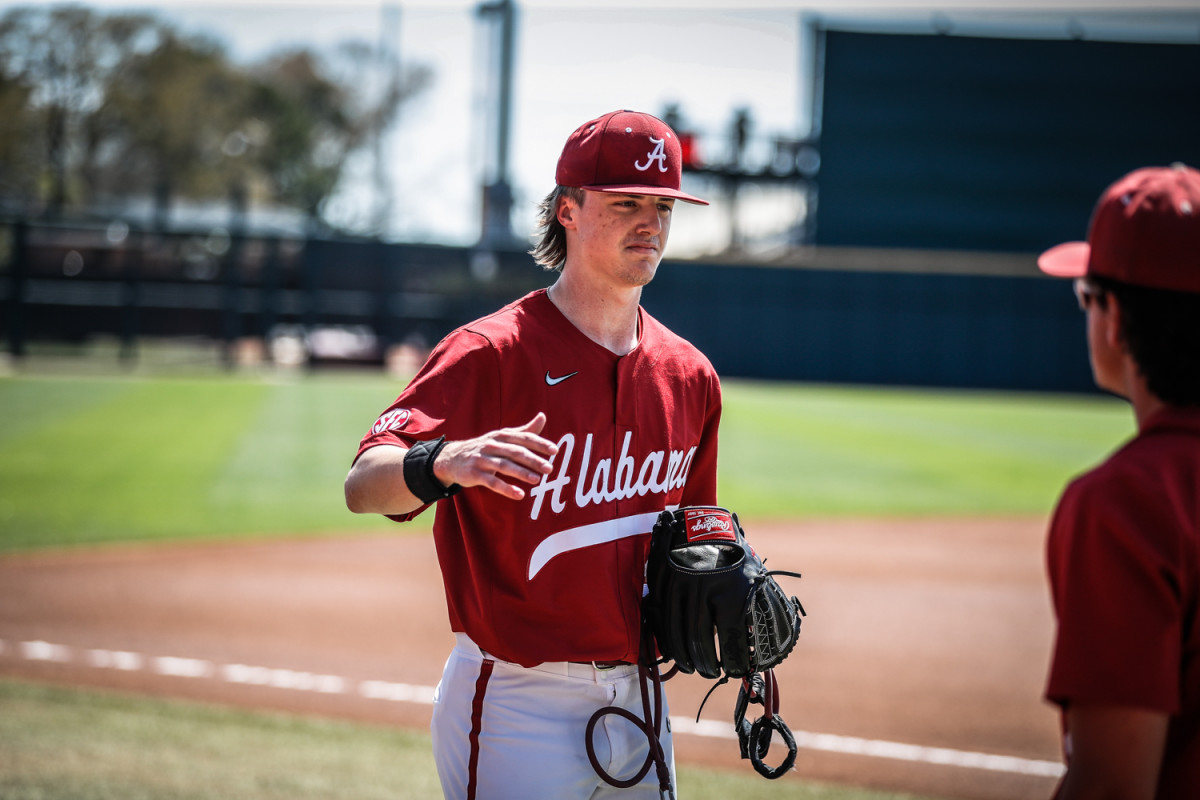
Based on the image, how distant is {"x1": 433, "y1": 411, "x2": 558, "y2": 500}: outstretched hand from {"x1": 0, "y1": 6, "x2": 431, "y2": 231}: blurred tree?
Answer: 43.3 m

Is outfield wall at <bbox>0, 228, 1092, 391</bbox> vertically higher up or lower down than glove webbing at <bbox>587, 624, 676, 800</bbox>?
lower down

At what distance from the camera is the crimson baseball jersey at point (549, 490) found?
230 cm

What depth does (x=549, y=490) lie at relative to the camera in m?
2.34

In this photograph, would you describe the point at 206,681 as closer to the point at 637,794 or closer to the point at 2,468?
the point at 637,794

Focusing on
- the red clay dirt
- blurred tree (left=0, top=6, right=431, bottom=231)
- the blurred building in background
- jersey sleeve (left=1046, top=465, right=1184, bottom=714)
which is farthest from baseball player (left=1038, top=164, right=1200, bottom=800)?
blurred tree (left=0, top=6, right=431, bottom=231)

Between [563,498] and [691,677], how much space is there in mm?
4404

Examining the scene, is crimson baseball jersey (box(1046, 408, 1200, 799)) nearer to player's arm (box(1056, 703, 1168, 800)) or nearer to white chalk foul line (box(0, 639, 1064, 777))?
player's arm (box(1056, 703, 1168, 800))

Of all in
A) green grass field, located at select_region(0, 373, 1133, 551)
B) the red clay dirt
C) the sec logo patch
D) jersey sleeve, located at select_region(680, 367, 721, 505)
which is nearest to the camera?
the sec logo patch

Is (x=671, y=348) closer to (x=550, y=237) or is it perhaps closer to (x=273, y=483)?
(x=550, y=237)

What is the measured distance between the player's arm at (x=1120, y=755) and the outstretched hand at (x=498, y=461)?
968 mm

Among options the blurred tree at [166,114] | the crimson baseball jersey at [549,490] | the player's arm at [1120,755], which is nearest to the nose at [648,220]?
the crimson baseball jersey at [549,490]

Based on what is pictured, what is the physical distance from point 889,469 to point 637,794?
1376cm

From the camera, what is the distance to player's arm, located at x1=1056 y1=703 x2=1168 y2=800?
4.53ft

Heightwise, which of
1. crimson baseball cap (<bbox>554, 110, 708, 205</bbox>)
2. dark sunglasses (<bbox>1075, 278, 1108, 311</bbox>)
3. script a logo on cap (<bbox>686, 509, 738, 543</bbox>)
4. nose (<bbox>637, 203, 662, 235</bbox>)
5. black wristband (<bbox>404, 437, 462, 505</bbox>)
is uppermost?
crimson baseball cap (<bbox>554, 110, 708, 205</bbox>)
